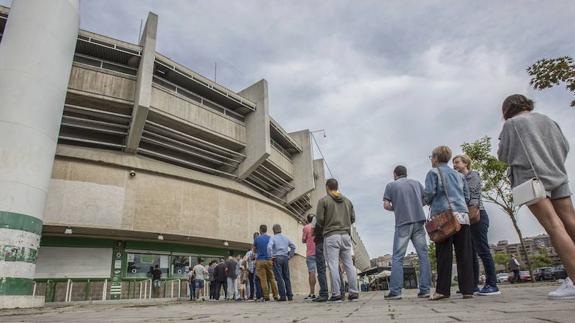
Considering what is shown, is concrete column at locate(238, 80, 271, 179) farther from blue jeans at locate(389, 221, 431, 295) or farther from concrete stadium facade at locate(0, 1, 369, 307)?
blue jeans at locate(389, 221, 431, 295)

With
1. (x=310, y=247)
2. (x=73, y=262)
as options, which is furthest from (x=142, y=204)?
(x=310, y=247)

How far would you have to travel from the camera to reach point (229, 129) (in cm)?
2309

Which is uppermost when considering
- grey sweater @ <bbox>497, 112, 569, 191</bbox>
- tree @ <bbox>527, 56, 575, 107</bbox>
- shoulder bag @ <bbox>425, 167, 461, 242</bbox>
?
tree @ <bbox>527, 56, 575, 107</bbox>

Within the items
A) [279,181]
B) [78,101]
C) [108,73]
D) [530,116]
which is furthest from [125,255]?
[530,116]

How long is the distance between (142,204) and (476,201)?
52.0ft

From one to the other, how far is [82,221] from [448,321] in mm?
17007

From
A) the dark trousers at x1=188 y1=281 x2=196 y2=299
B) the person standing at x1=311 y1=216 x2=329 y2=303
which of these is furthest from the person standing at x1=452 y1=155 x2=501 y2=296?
the dark trousers at x1=188 y1=281 x2=196 y2=299

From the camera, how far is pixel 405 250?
17.4 feet

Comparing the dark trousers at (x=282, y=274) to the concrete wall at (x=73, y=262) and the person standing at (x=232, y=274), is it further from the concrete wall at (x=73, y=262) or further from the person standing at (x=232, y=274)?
the concrete wall at (x=73, y=262)

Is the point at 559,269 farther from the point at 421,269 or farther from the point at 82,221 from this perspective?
the point at 82,221

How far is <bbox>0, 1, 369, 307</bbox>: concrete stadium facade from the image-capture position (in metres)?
16.2

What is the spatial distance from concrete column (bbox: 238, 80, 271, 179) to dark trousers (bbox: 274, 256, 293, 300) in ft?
48.3

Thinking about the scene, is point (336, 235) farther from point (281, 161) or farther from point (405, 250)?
point (281, 161)

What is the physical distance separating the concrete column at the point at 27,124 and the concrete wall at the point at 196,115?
25.5 ft
